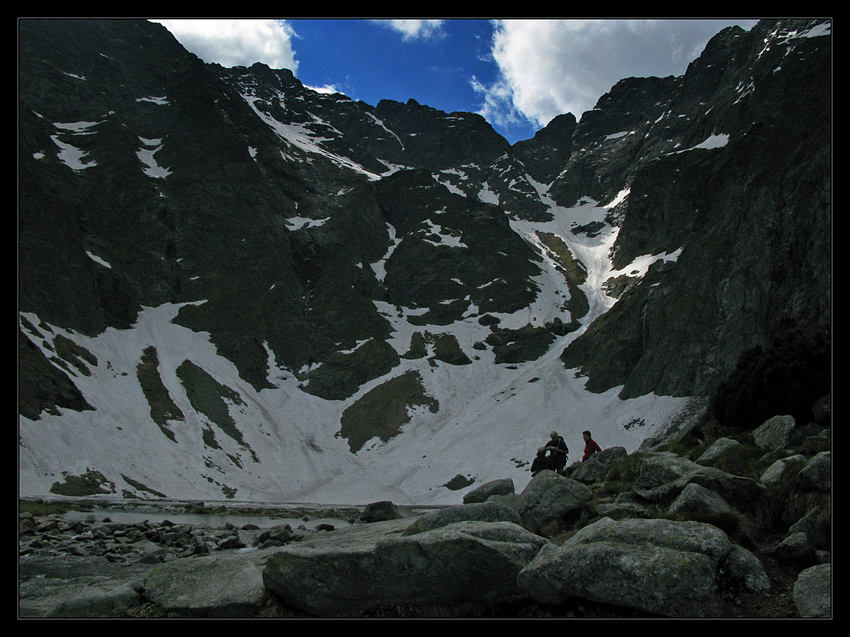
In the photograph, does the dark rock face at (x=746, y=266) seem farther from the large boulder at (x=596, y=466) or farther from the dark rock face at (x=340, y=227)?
the large boulder at (x=596, y=466)

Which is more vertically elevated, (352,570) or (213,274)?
(213,274)

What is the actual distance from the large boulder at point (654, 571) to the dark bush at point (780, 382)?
11342mm

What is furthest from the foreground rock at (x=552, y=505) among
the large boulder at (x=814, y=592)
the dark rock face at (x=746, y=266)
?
the dark rock face at (x=746, y=266)

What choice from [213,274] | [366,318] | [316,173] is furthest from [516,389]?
[316,173]

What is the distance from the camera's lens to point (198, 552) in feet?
59.4

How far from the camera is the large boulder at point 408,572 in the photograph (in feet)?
26.7

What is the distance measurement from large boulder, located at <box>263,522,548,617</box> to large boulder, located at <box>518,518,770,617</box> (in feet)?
2.10

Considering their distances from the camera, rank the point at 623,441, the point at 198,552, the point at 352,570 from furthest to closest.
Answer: the point at 623,441, the point at 198,552, the point at 352,570

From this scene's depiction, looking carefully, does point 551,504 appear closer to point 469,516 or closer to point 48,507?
point 469,516

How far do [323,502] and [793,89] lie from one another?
10736cm

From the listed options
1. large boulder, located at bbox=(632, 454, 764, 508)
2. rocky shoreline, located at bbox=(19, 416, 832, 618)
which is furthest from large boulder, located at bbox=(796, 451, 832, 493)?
large boulder, located at bbox=(632, 454, 764, 508)

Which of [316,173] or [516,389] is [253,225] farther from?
[516,389]

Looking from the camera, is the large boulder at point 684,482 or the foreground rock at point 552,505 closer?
the large boulder at point 684,482

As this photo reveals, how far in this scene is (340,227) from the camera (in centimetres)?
13438
